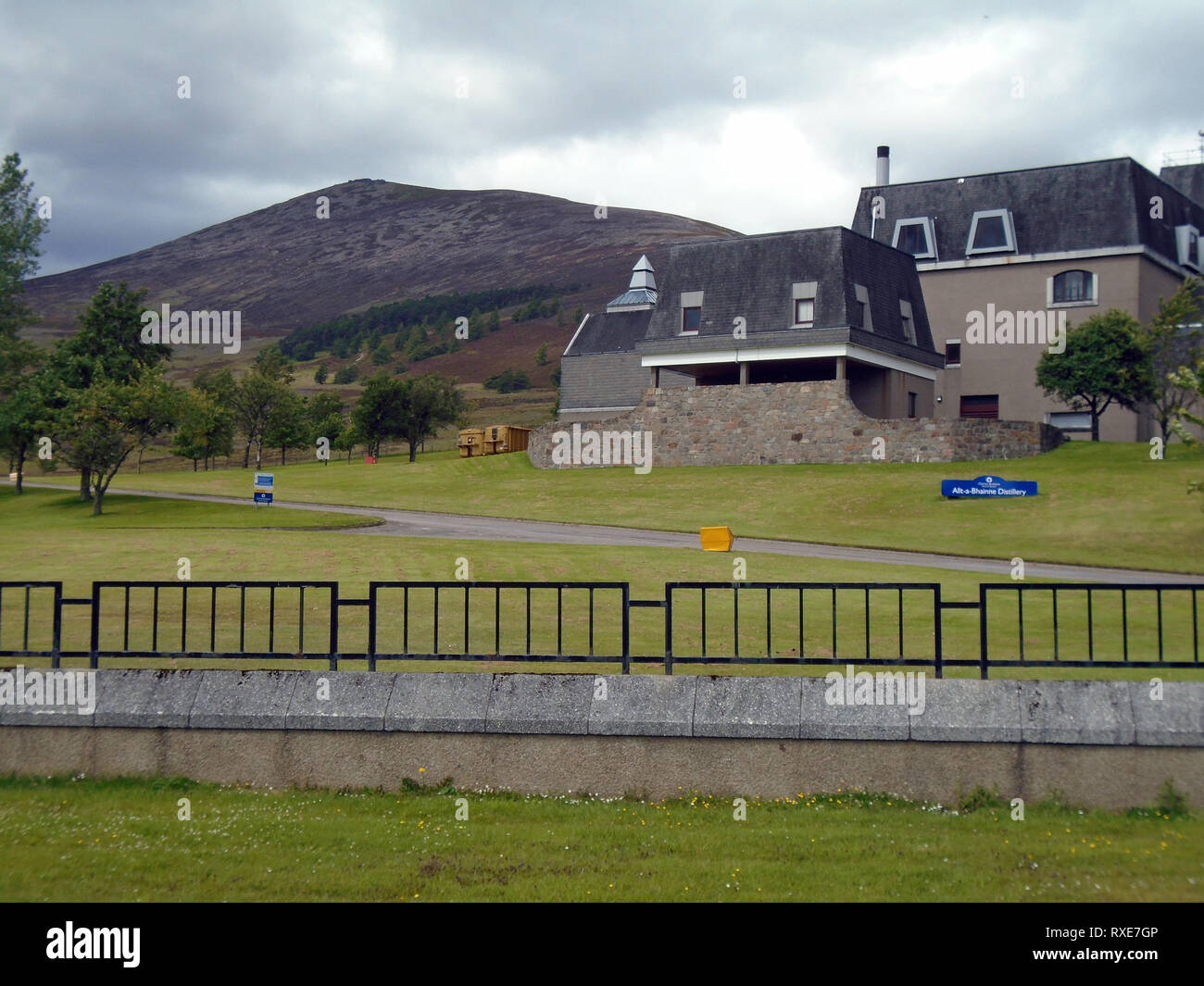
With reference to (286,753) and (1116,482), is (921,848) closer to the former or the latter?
(286,753)

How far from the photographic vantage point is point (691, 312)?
54969mm

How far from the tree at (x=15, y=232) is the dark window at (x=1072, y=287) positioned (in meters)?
55.1

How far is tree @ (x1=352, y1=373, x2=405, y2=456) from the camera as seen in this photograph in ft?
281

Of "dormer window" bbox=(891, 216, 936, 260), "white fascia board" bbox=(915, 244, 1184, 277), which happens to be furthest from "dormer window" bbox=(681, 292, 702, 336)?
"dormer window" bbox=(891, 216, 936, 260)

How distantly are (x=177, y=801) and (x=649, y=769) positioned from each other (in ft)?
13.2

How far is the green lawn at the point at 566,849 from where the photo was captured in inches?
284

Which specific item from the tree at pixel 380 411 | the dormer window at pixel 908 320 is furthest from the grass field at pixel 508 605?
the tree at pixel 380 411

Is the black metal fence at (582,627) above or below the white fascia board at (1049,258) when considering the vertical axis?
below

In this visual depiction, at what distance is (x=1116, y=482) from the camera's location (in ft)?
115

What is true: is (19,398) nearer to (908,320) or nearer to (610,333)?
(610,333)

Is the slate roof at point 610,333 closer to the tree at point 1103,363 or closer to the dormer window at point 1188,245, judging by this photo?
the tree at point 1103,363

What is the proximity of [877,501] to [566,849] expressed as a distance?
2999 centimetres

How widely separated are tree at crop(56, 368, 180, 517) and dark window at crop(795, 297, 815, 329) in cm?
2905

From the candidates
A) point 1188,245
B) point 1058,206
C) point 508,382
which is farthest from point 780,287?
point 508,382
